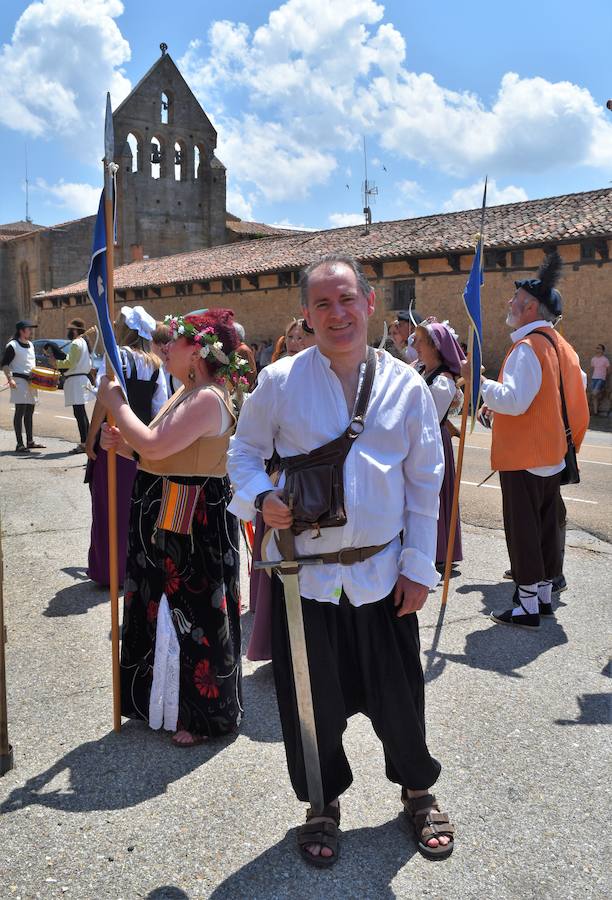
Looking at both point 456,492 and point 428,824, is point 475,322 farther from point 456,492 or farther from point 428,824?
point 428,824

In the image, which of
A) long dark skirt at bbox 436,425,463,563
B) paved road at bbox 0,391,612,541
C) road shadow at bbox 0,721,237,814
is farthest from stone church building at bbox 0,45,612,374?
road shadow at bbox 0,721,237,814

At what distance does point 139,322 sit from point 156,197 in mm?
45992

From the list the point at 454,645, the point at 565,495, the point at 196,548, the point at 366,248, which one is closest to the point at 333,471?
the point at 196,548

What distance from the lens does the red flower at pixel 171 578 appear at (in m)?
3.25

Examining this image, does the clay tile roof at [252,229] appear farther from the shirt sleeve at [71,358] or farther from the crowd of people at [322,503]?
the crowd of people at [322,503]

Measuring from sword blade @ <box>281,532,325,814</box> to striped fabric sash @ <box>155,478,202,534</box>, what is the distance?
0.94m

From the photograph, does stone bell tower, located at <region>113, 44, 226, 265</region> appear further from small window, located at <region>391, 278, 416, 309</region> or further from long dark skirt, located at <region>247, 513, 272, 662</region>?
long dark skirt, located at <region>247, 513, 272, 662</region>

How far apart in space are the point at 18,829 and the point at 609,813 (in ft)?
6.86

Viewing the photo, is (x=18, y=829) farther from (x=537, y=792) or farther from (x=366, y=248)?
(x=366, y=248)

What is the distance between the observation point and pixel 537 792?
287cm

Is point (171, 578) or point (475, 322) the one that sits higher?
point (475, 322)

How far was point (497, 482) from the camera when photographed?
30.6ft

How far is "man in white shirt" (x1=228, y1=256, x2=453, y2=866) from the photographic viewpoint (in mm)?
2369

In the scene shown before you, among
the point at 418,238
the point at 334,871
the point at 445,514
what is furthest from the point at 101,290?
the point at 418,238
